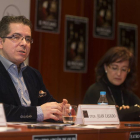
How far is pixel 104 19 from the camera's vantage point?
16.0 ft

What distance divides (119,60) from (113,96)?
43 centimetres

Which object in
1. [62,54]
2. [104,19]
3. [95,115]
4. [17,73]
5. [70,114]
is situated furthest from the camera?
[104,19]

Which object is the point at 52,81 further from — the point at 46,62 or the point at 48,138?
the point at 48,138

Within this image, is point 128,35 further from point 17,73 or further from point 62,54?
point 17,73

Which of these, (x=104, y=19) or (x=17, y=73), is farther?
(x=104, y=19)

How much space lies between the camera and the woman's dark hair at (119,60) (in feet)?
12.0

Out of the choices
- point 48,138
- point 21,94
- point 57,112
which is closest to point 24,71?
point 21,94

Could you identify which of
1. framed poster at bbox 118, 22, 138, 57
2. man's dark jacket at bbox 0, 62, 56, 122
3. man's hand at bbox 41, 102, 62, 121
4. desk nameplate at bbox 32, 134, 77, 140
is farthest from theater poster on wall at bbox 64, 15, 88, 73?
desk nameplate at bbox 32, 134, 77, 140

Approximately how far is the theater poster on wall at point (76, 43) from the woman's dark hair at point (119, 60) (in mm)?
766

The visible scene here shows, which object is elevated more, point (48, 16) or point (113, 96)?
point (48, 16)

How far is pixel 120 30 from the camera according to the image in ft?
16.4

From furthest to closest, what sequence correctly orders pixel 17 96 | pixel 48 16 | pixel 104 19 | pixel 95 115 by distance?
pixel 104 19 < pixel 48 16 < pixel 17 96 < pixel 95 115

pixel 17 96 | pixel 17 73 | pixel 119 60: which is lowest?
pixel 17 96

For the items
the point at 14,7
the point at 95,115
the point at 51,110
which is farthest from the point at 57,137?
the point at 14,7
